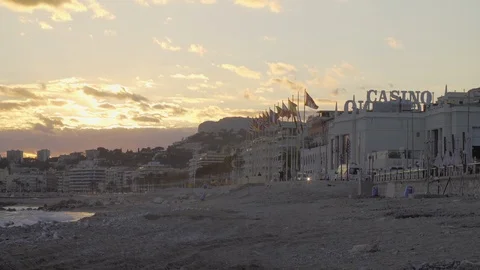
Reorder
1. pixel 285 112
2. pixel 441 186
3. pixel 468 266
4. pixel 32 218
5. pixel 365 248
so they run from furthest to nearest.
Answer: pixel 285 112 → pixel 32 218 → pixel 441 186 → pixel 365 248 → pixel 468 266

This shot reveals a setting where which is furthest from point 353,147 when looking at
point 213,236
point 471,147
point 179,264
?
point 179,264

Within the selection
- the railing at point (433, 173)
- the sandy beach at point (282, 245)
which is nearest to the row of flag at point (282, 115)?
the railing at point (433, 173)

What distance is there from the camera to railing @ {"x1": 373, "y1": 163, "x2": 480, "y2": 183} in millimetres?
33906

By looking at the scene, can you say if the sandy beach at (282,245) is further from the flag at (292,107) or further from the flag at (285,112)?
the flag at (285,112)

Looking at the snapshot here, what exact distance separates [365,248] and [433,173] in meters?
27.8

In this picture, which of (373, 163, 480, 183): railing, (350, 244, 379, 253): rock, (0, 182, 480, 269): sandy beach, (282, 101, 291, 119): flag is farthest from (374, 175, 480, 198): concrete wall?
(282, 101, 291, 119): flag

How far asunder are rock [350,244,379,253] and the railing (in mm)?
20195

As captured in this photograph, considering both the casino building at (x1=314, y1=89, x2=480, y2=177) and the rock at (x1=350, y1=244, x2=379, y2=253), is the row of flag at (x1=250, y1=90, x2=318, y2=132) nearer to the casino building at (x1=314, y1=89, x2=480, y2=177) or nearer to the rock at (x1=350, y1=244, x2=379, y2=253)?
the casino building at (x1=314, y1=89, x2=480, y2=177)

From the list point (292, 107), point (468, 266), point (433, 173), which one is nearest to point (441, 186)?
point (433, 173)

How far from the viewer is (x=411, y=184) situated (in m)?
38.8

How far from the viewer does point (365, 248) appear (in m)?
12.5

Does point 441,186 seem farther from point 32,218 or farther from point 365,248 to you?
point 32,218

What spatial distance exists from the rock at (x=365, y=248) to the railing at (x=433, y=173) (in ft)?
66.3

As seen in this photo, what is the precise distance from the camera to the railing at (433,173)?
3391 centimetres
